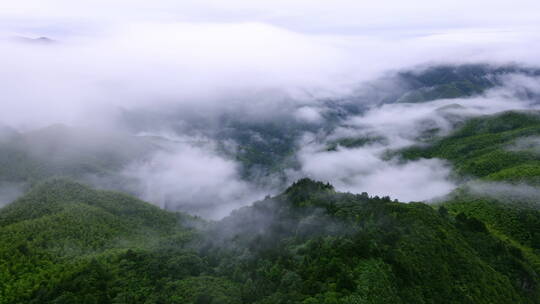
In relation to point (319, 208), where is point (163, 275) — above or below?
below

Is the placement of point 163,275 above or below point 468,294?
below

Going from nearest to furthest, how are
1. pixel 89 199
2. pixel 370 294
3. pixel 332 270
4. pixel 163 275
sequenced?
1. pixel 370 294
2. pixel 332 270
3. pixel 163 275
4. pixel 89 199

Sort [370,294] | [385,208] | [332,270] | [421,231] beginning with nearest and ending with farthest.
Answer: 1. [370,294]
2. [332,270]
3. [421,231]
4. [385,208]

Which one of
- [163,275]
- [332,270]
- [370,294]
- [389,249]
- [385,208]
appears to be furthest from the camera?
[385,208]

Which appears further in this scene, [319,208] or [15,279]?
[319,208]

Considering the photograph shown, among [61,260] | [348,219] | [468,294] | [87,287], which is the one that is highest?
[348,219]

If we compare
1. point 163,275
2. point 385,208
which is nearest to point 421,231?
point 385,208

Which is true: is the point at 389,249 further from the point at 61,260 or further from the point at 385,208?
the point at 61,260

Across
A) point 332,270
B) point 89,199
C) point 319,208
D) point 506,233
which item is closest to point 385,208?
point 319,208

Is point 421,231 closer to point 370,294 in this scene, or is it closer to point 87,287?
point 370,294
